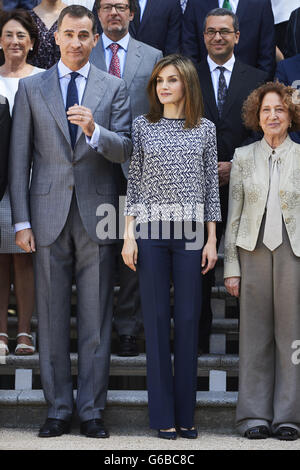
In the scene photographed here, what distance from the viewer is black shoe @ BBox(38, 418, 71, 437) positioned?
462cm

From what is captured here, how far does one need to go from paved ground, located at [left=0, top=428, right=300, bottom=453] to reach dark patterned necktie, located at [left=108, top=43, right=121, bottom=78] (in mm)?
2111

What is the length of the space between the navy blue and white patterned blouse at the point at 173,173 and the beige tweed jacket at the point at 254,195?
0.52 ft

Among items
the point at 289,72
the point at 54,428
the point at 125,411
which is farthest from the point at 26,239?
the point at 289,72

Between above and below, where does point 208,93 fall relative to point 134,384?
above

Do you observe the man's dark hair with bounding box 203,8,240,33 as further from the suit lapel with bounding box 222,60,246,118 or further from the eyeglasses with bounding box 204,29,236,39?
the suit lapel with bounding box 222,60,246,118

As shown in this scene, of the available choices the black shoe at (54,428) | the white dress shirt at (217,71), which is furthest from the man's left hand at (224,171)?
the black shoe at (54,428)

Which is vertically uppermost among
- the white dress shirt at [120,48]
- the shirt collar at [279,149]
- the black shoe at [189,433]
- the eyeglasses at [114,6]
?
the eyeglasses at [114,6]

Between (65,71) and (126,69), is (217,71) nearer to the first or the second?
(126,69)

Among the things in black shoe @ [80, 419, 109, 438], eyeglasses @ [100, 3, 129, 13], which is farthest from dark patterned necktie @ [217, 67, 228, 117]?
black shoe @ [80, 419, 109, 438]

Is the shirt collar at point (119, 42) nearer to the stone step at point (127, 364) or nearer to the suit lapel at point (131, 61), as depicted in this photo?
the suit lapel at point (131, 61)

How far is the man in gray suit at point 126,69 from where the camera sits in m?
5.36

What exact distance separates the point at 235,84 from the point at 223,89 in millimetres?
77

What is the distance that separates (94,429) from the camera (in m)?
4.63
